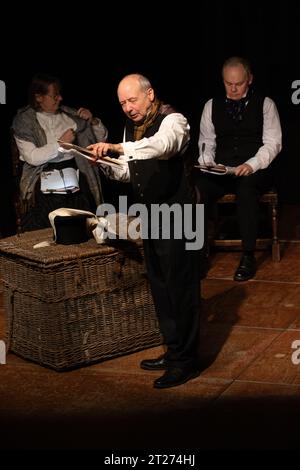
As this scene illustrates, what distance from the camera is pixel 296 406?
4.09 m

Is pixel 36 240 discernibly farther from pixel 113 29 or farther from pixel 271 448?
pixel 113 29

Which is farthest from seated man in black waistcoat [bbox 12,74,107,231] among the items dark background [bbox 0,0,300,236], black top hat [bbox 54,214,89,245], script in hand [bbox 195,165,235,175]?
black top hat [bbox 54,214,89,245]

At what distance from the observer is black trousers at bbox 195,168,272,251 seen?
6.27 meters

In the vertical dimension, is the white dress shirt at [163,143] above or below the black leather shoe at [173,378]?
above

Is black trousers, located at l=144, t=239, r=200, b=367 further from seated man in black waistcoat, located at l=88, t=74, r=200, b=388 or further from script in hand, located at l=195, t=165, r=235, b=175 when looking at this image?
script in hand, located at l=195, t=165, r=235, b=175

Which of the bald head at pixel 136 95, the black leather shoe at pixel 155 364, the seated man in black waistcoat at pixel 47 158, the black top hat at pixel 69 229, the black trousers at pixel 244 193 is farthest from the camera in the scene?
the black trousers at pixel 244 193

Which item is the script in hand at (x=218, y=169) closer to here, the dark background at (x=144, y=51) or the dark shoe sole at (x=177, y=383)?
the dark background at (x=144, y=51)

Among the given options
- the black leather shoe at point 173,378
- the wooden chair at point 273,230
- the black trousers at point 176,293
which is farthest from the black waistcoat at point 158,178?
the wooden chair at point 273,230

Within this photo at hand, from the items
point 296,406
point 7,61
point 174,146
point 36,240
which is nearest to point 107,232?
point 36,240

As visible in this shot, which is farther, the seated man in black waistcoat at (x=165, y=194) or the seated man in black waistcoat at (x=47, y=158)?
the seated man in black waistcoat at (x=47, y=158)

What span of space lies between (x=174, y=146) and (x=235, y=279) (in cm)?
→ 212

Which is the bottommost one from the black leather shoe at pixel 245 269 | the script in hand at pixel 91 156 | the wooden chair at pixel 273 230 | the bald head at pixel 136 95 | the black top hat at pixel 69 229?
the black leather shoe at pixel 245 269

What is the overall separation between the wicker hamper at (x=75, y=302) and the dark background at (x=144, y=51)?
101 inches

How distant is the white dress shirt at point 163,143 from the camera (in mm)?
4090
